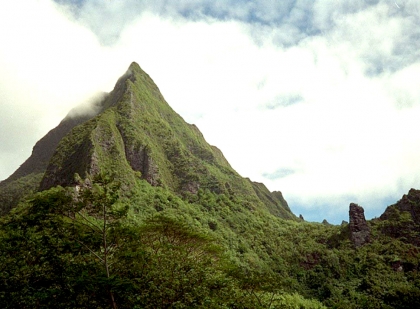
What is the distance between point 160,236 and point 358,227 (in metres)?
66.7

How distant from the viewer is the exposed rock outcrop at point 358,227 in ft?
241

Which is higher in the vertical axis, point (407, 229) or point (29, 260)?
point (407, 229)

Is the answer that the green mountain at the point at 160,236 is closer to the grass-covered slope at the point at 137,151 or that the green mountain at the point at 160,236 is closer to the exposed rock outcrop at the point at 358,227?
the exposed rock outcrop at the point at 358,227

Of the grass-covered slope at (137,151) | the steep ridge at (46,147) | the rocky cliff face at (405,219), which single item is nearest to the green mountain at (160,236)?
the rocky cliff face at (405,219)

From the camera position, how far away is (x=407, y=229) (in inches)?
2820

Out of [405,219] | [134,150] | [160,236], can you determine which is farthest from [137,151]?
[405,219]

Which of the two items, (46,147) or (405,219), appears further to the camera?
(46,147)

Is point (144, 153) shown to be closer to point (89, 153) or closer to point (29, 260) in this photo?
point (89, 153)

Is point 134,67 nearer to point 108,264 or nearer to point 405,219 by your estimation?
point 405,219

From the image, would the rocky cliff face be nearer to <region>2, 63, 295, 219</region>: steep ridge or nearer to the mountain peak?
<region>2, 63, 295, 219</region>: steep ridge

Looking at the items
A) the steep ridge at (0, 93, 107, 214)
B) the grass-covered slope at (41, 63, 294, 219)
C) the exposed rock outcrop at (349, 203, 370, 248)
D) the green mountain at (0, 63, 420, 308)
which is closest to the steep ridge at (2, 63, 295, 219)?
the grass-covered slope at (41, 63, 294, 219)

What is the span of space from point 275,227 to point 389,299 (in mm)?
57176

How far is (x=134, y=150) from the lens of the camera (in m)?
90.9

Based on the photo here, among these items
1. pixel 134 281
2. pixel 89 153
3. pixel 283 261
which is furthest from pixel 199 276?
pixel 283 261
